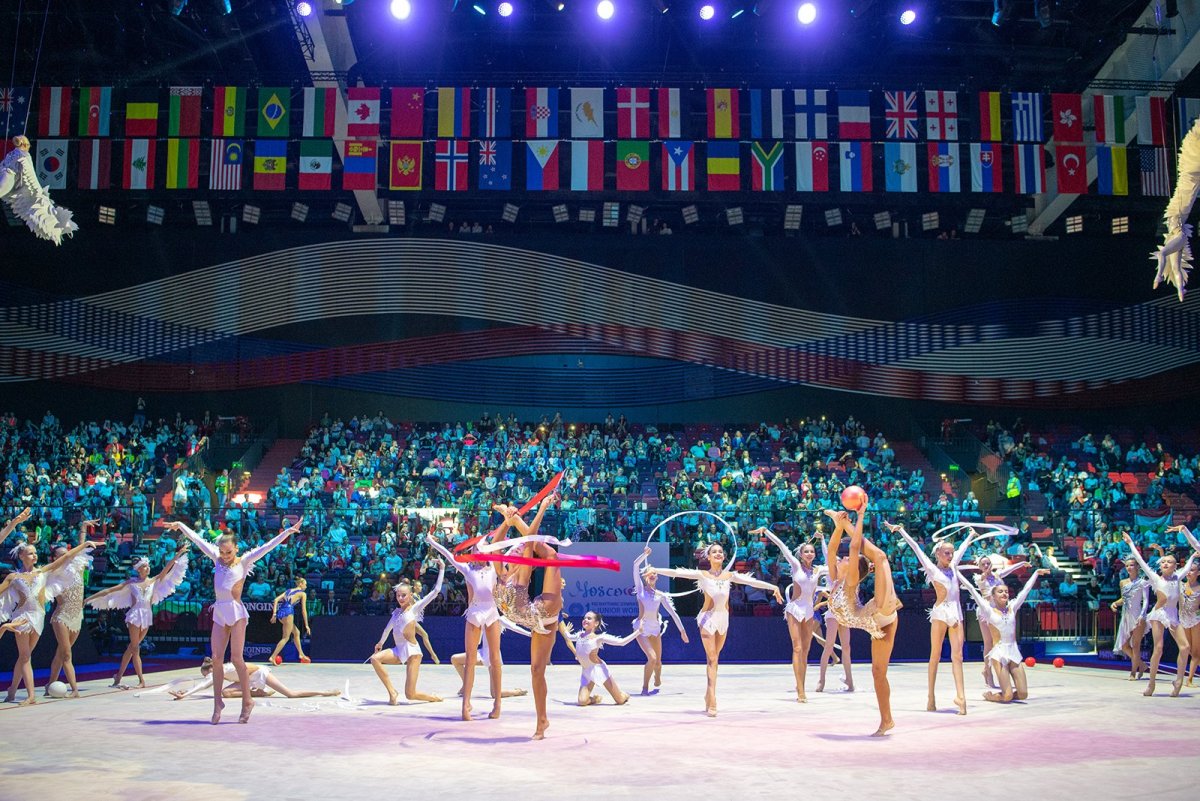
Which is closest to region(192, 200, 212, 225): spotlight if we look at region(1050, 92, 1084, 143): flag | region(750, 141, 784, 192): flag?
region(750, 141, 784, 192): flag

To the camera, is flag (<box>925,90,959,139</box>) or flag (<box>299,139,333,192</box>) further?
flag (<box>299,139,333,192</box>)

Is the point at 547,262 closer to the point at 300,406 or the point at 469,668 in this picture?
the point at 300,406

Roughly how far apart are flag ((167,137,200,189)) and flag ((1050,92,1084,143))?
760 inches

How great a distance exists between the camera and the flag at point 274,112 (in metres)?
25.0

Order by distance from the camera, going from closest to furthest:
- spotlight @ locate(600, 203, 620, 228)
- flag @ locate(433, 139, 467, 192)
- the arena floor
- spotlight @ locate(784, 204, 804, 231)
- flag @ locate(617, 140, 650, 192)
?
the arena floor, flag @ locate(433, 139, 467, 192), flag @ locate(617, 140, 650, 192), spotlight @ locate(600, 203, 620, 228), spotlight @ locate(784, 204, 804, 231)

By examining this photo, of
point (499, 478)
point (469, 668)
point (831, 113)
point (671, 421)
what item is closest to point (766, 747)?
point (469, 668)

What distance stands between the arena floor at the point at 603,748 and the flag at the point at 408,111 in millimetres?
14257

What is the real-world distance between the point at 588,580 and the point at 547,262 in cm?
1332

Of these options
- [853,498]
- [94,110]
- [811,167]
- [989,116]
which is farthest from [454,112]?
[853,498]

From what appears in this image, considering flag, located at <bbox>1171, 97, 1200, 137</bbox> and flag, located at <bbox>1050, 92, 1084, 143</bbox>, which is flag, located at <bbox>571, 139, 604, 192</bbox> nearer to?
flag, located at <bbox>1050, 92, 1084, 143</bbox>

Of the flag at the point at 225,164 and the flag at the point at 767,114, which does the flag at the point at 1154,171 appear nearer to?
the flag at the point at 767,114

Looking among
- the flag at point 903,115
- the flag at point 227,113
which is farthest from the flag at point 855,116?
the flag at point 227,113

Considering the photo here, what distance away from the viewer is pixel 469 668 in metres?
11.3

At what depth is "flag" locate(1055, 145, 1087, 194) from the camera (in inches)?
989
